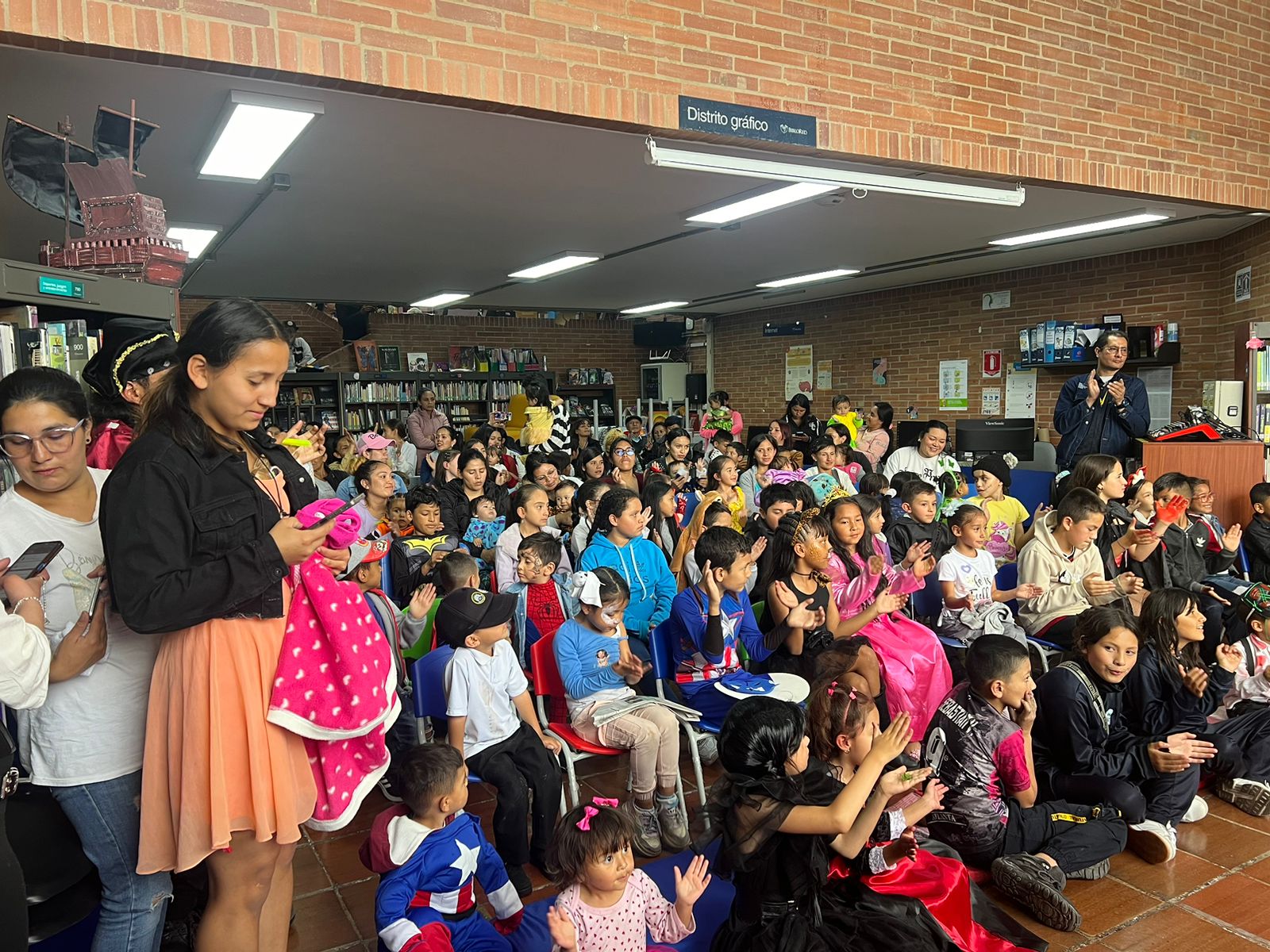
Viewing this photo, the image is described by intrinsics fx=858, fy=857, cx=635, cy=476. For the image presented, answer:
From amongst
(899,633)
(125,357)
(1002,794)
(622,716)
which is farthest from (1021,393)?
(125,357)

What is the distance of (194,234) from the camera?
6.54 meters

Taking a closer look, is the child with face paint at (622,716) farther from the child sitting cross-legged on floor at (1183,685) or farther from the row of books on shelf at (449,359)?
the row of books on shelf at (449,359)

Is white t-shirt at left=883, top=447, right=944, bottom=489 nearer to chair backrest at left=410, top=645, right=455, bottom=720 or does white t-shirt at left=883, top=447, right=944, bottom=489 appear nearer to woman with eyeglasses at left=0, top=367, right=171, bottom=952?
chair backrest at left=410, top=645, right=455, bottom=720

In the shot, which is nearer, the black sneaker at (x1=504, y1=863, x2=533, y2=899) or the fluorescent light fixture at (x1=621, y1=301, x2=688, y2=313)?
A: the black sneaker at (x1=504, y1=863, x2=533, y2=899)

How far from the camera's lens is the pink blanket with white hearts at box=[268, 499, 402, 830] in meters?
1.69

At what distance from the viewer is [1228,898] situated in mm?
2758

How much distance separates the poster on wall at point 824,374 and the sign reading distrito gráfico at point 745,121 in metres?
7.78

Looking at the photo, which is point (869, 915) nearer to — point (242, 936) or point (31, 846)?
point (242, 936)

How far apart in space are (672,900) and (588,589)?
1.13 metres

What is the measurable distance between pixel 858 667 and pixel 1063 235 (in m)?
5.81

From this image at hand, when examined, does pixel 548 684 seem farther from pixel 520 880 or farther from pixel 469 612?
pixel 520 880

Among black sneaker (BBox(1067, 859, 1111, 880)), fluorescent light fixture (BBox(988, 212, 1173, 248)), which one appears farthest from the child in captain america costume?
fluorescent light fixture (BBox(988, 212, 1173, 248))

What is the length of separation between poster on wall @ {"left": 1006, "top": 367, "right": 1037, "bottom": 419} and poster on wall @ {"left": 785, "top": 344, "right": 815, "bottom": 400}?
10.6ft

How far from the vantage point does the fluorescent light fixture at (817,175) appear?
4.44 m
